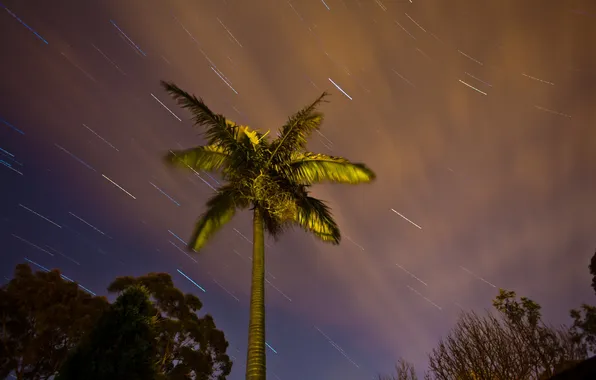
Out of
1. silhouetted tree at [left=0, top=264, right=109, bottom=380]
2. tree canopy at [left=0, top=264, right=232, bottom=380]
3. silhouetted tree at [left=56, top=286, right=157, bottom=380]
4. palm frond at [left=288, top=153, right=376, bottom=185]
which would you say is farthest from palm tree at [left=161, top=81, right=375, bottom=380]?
silhouetted tree at [left=0, top=264, right=109, bottom=380]

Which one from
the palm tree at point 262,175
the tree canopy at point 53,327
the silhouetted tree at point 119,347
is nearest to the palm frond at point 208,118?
the palm tree at point 262,175

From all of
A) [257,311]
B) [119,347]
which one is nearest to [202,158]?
[257,311]

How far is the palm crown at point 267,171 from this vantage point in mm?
9883

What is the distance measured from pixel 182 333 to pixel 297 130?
17.2 metres

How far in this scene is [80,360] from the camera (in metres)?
7.36

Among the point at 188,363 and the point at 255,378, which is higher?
the point at 255,378

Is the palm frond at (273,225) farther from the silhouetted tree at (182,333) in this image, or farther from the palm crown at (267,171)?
the silhouetted tree at (182,333)

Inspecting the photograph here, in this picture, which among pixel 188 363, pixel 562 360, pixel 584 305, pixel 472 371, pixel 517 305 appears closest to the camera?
pixel 562 360

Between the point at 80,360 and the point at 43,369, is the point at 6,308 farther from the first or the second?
the point at 80,360

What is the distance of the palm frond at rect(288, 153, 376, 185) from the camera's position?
35.8 ft

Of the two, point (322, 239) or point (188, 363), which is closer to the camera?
point (322, 239)

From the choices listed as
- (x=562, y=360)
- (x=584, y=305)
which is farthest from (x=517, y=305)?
(x=562, y=360)

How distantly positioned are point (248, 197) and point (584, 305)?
39.2 metres

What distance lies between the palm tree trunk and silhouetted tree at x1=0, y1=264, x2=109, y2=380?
14722 millimetres
